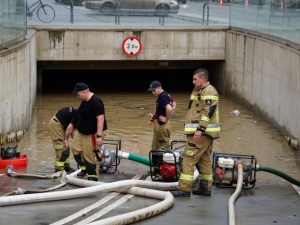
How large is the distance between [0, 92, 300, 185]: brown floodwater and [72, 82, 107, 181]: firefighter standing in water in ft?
8.02

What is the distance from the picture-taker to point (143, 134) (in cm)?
1897

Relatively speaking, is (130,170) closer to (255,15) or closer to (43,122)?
(43,122)

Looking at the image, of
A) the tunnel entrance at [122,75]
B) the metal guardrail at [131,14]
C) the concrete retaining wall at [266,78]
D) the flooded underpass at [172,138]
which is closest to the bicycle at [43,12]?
the tunnel entrance at [122,75]

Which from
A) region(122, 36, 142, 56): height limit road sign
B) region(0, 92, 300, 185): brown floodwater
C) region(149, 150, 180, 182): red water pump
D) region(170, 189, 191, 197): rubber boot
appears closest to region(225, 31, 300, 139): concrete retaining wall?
region(0, 92, 300, 185): brown floodwater

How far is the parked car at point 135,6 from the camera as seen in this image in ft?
88.5

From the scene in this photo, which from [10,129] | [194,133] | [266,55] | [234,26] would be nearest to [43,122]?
[10,129]

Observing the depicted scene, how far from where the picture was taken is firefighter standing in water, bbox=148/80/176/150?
41.2 feet

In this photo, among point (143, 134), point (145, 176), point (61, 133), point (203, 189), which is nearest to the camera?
point (203, 189)

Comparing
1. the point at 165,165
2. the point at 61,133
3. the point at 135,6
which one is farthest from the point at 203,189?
the point at 135,6

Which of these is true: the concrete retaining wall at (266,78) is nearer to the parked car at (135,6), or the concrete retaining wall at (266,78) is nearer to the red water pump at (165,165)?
the parked car at (135,6)

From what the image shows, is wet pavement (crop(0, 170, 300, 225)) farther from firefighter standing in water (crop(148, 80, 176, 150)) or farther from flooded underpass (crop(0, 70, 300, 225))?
firefighter standing in water (crop(148, 80, 176, 150))

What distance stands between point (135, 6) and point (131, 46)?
2.52m

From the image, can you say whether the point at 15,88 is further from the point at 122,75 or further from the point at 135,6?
the point at 122,75

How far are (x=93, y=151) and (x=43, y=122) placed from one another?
963 cm
